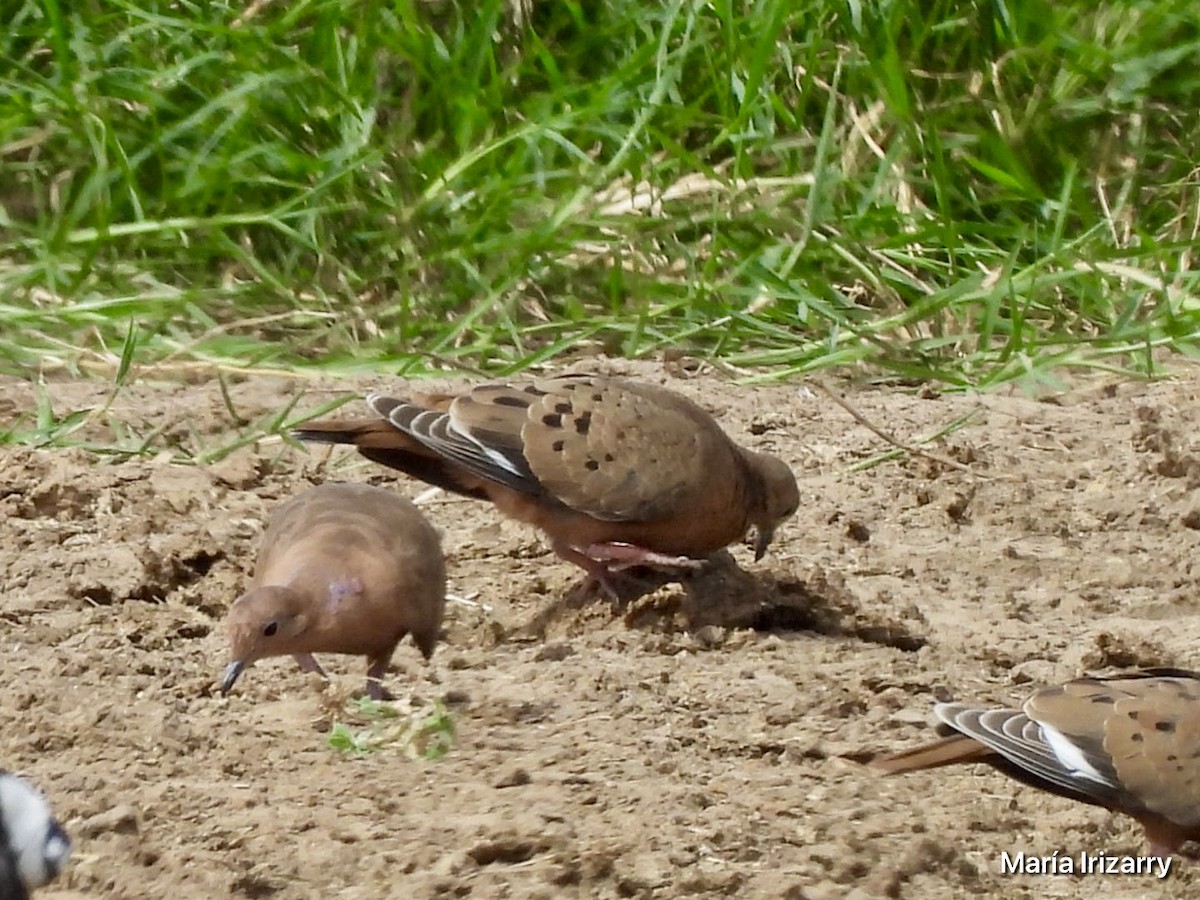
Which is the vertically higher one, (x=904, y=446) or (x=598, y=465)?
(x=598, y=465)

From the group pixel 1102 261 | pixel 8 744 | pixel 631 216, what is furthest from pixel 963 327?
pixel 8 744

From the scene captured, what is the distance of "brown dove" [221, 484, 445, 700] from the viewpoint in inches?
119

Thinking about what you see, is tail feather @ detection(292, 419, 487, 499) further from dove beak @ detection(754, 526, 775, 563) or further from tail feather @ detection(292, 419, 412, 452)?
dove beak @ detection(754, 526, 775, 563)

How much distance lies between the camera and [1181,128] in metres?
6.89

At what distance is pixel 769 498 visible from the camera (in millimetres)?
4035

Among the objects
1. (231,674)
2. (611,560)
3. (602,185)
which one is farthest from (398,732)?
(602,185)

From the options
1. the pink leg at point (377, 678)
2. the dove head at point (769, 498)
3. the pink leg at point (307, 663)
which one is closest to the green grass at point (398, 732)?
the pink leg at point (377, 678)

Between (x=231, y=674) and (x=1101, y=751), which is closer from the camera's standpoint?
(x=1101, y=751)

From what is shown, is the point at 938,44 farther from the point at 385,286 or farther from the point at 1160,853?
the point at 1160,853

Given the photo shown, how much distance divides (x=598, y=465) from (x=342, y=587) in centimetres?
87

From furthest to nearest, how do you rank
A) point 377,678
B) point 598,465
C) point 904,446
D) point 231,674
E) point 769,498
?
1. point 904,446
2. point 769,498
3. point 598,465
4. point 377,678
5. point 231,674

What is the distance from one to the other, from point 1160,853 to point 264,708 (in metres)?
1.39

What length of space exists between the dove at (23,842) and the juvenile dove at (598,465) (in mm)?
2128

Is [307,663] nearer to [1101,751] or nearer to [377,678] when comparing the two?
[377,678]
